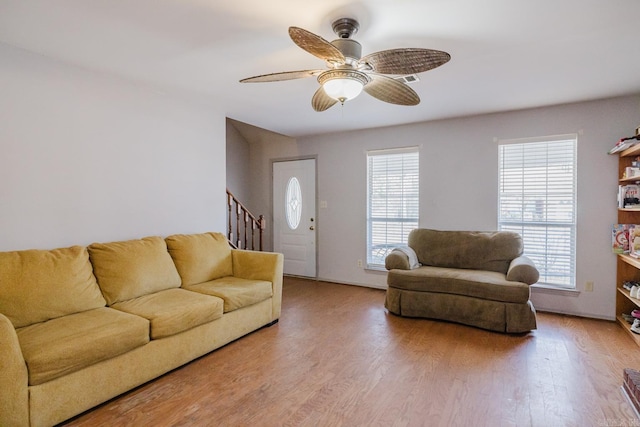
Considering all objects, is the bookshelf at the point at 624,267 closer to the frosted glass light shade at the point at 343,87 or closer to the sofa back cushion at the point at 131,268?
the frosted glass light shade at the point at 343,87

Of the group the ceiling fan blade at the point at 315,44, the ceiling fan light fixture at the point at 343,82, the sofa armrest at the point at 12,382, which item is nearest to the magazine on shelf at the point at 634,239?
the ceiling fan light fixture at the point at 343,82

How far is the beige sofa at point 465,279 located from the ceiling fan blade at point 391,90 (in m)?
1.94

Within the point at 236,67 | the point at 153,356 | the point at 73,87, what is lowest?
the point at 153,356

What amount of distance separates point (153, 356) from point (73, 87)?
224cm

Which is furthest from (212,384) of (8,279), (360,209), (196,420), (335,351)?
(360,209)

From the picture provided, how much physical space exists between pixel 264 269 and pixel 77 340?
68.8 inches

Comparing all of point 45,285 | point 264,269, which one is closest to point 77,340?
point 45,285

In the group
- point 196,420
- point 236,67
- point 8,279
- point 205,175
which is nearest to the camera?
point 196,420

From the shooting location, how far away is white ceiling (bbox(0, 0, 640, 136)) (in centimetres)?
192

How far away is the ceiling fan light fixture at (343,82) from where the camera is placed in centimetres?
204

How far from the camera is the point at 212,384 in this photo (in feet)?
7.56

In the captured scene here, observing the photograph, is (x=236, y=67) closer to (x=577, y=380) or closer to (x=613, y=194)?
(x=577, y=380)

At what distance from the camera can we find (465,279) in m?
3.40

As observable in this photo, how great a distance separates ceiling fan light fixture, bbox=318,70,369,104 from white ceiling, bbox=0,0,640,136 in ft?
1.05
